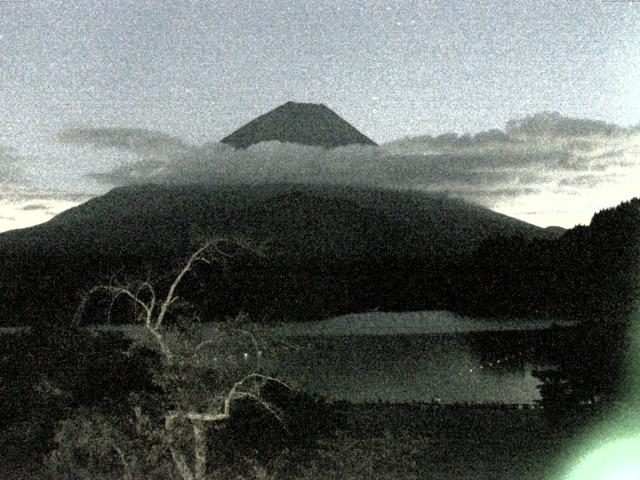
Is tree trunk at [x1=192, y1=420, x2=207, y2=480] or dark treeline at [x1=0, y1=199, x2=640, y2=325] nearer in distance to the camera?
tree trunk at [x1=192, y1=420, x2=207, y2=480]

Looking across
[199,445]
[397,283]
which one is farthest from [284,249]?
[199,445]

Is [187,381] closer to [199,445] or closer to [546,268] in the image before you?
[199,445]

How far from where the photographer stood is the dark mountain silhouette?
8306 cm

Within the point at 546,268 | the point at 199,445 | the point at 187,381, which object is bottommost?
the point at 546,268

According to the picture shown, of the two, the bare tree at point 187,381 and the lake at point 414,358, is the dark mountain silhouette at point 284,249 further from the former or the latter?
the bare tree at point 187,381

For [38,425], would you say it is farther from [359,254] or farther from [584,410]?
[359,254]

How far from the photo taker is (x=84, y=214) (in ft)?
650

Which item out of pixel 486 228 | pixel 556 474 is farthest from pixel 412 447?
pixel 486 228

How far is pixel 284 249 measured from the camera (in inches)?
2576

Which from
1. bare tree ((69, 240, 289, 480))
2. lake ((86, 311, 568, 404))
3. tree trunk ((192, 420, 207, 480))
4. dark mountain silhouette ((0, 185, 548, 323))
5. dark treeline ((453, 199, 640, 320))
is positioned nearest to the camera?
bare tree ((69, 240, 289, 480))

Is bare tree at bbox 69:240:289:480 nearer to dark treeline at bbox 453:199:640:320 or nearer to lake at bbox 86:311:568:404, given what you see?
lake at bbox 86:311:568:404

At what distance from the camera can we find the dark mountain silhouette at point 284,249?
83.1 m

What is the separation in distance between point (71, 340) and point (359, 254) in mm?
139051

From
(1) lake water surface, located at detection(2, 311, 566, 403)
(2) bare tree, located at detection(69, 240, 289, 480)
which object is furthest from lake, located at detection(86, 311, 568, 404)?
(2) bare tree, located at detection(69, 240, 289, 480)
